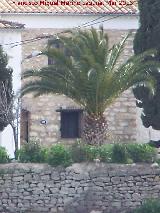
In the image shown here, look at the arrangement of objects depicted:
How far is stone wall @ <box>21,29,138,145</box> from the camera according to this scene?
77.1 feet

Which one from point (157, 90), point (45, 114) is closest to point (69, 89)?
point (157, 90)

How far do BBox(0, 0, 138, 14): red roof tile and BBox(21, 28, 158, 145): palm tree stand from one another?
469cm

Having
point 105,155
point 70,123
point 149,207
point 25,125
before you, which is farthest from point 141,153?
point 25,125

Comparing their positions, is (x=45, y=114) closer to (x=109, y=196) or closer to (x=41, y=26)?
(x=41, y=26)

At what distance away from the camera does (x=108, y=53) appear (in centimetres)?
1883

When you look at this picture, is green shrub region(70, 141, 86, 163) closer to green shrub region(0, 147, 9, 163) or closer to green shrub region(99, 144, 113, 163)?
green shrub region(99, 144, 113, 163)

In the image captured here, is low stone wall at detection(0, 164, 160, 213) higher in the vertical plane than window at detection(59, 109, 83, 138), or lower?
lower

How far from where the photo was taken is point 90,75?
706 inches

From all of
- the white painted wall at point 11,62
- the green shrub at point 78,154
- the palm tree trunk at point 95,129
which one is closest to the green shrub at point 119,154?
the green shrub at point 78,154

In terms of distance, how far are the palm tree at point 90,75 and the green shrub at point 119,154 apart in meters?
1.09

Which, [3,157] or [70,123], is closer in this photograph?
[3,157]

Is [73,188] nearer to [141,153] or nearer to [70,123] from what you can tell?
[141,153]

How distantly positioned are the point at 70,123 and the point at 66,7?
12.9ft

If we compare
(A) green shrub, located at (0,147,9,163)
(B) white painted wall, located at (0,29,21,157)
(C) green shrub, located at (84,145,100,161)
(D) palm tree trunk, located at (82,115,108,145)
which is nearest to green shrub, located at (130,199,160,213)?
(C) green shrub, located at (84,145,100,161)
